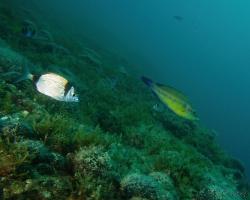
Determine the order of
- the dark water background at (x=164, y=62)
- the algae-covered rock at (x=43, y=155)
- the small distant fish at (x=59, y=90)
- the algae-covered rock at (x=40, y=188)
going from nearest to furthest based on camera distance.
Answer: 1. the algae-covered rock at (x=40, y=188)
2. the algae-covered rock at (x=43, y=155)
3. the small distant fish at (x=59, y=90)
4. the dark water background at (x=164, y=62)

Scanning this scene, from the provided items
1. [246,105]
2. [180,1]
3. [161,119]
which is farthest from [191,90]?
[180,1]

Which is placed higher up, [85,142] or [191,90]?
[85,142]

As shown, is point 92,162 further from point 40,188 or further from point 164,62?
point 164,62

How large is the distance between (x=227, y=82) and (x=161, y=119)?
83.6m

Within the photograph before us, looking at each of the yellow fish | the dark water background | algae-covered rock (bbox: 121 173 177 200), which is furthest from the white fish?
the dark water background

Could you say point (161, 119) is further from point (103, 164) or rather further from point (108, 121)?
point (103, 164)

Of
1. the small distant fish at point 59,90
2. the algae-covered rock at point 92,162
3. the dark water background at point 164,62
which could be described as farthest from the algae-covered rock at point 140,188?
the dark water background at point 164,62

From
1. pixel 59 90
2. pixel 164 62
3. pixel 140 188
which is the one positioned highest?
pixel 59 90

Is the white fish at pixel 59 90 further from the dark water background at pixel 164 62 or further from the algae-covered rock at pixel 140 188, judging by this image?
the dark water background at pixel 164 62

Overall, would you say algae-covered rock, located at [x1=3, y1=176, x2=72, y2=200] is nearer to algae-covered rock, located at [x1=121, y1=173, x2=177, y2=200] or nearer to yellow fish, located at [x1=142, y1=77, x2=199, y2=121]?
algae-covered rock, located at [x1=121, y1=173, x2=177, y2=200]

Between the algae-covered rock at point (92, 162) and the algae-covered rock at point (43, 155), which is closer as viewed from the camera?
the algae-covered rock at point (43, 155)

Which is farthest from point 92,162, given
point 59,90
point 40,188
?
point 59,90

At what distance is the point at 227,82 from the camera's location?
92688 mm

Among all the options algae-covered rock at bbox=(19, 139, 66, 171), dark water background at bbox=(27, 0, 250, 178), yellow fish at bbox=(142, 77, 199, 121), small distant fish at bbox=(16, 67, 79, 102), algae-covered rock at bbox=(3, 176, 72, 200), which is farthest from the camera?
dark water background at bbox=(27, 0, 250, 178)
